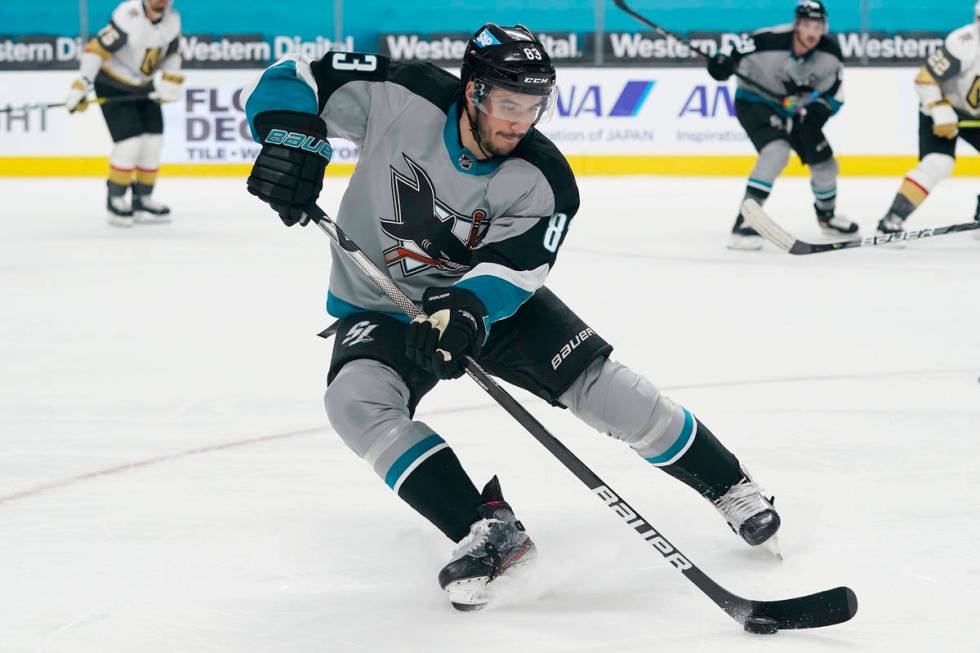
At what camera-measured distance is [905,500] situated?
7.91 feet

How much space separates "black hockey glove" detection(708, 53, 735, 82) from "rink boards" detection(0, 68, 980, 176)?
10.3ft

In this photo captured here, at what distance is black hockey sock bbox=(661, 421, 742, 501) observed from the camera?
2164 millimetres

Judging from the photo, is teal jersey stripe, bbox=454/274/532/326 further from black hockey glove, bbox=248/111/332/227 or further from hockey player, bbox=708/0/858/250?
hockey player, bbox=708/0/858/250

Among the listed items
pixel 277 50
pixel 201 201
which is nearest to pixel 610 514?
pixel 201 201

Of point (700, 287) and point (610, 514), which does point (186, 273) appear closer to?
point (700, 287)

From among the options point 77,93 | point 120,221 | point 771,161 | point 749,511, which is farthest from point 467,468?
point 77,93

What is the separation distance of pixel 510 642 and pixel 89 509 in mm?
902

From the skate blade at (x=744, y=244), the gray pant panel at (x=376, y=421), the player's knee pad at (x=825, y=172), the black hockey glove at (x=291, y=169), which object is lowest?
the skate blade at (x=744, y=244)

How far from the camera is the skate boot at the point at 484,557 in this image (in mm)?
1850

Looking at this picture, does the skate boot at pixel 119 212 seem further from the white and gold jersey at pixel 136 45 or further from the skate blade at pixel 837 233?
the skate blade at pixel 837 233

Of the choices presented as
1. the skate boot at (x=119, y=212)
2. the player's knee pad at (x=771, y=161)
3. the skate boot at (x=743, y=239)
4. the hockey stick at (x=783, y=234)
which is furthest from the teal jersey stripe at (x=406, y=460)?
the skate boot at (x=119, y=212)

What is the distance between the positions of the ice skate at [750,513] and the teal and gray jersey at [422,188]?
456 millimetres

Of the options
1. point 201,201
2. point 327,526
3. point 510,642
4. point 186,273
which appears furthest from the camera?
point 201,201

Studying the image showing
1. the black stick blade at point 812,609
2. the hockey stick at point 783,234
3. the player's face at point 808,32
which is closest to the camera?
the black stick blade at point 812,609
